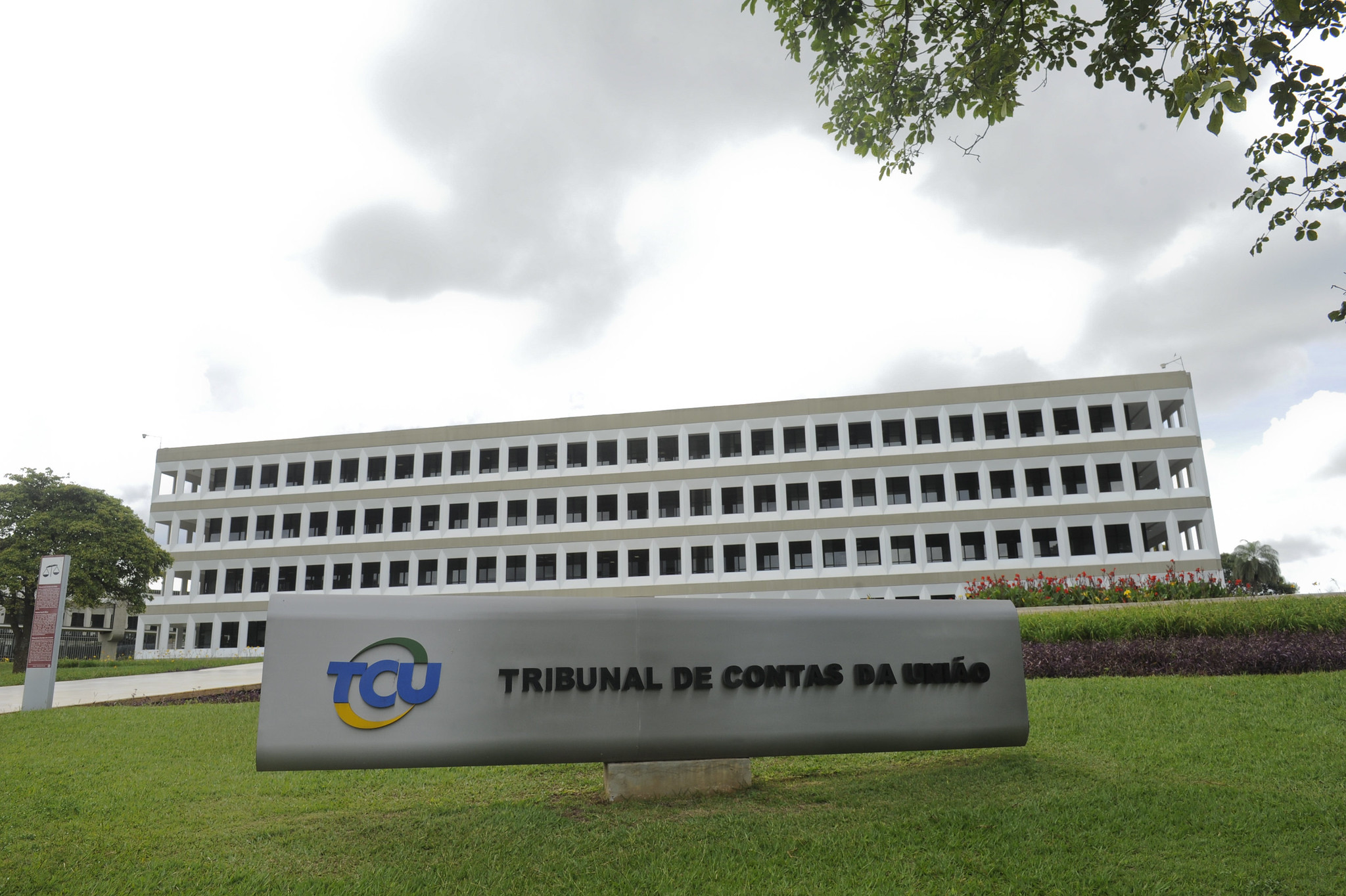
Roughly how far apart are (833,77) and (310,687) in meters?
6.92

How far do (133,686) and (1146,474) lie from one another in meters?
35.5

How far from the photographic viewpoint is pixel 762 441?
124 feet

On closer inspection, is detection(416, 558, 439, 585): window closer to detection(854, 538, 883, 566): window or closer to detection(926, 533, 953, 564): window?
detection(854, 538, 883, 566): window

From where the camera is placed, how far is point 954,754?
822cm

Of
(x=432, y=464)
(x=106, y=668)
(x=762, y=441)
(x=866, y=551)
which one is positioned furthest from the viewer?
(x=432, y=464)

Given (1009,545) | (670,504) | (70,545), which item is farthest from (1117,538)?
(70,545)

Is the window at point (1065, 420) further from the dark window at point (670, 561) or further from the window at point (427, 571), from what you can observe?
the window at point (427, 571)

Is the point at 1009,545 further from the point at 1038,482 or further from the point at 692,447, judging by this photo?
the point at 692,447

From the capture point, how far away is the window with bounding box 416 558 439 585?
3844 cm

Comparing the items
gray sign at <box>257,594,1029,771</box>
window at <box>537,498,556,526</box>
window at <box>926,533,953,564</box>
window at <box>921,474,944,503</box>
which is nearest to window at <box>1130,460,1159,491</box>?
window at <box>921,474,944,503</box>

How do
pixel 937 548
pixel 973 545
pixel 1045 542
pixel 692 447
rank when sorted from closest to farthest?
pixel 1045 542 → pixel 973 545 → pixel 937 548 → pixel 692 447

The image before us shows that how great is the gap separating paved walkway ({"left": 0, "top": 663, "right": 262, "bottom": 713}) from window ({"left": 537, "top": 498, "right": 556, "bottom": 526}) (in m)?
15.3

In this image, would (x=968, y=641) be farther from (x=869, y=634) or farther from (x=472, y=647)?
(x=472, y=647)

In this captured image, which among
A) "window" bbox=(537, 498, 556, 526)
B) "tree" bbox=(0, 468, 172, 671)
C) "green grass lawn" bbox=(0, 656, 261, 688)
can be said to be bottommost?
"green grass lawn" bbox=(0, 656, 261, 688)
